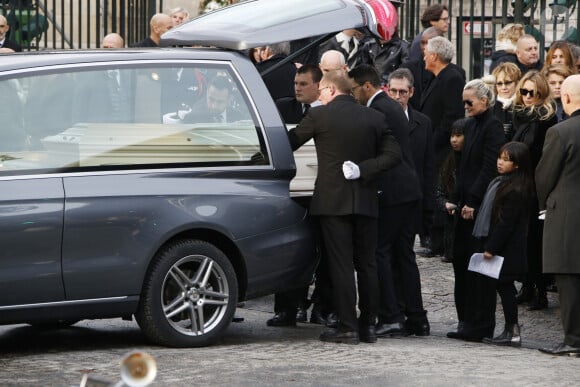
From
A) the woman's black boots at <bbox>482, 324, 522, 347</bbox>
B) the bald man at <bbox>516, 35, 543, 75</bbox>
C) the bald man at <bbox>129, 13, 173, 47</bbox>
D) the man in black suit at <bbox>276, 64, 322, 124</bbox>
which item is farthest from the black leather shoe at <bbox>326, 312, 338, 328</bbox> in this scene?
the bald man at <bbox>129, 13, 173, 47</bbox>

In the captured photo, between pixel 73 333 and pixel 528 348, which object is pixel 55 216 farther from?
pixel 528 348

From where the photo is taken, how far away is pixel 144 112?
869 centimetres

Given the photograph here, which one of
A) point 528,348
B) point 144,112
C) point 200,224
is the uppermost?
point 144,112

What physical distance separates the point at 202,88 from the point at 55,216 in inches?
53.4

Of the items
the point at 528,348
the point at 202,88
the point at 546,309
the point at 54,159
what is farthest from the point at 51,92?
the point at 546,309

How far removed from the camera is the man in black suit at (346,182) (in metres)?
9.12

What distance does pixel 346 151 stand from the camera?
9.13m

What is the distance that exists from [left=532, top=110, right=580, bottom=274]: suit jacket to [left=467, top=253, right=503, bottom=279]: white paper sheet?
459 mm

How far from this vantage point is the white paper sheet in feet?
31.7

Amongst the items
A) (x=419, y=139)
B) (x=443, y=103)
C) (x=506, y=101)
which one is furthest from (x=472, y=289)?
(x=443, y=103)

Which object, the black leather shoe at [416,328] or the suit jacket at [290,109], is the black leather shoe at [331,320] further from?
the suit jacket at [290,109]

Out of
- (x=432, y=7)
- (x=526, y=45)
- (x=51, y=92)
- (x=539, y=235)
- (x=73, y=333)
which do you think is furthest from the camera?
(x=432, y=7)

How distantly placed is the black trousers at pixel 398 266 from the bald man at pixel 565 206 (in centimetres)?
104

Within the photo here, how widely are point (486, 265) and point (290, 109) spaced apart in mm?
2373
